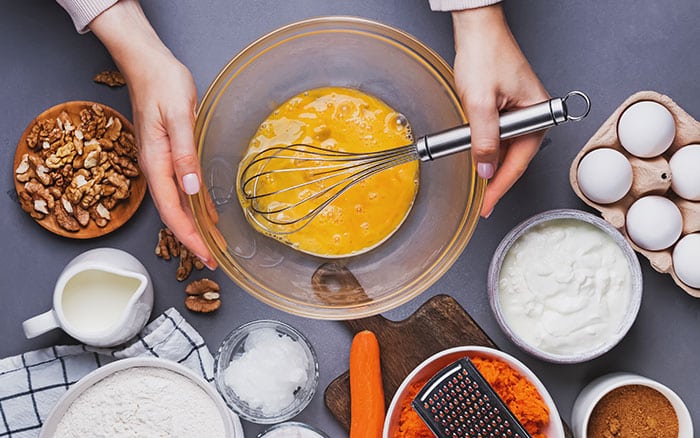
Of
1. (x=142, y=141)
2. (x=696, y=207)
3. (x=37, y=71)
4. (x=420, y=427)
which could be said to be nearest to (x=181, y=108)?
(x=142, y=141)

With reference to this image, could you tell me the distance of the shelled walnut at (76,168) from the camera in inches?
49.8

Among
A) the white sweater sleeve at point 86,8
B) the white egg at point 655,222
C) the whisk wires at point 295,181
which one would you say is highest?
the white sweater sleeve at point 86,8

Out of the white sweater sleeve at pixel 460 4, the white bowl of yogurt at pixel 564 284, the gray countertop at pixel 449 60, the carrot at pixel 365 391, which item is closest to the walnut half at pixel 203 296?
the gray countertop at pixel 449 60

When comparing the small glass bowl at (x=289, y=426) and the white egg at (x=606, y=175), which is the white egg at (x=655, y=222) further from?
the small glass bowl at (x=289, y=426)

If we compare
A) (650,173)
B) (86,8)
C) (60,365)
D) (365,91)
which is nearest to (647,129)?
(650,173)

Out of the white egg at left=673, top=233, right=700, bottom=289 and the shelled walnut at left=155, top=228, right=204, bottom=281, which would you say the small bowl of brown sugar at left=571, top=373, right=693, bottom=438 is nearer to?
the white egg at left=673, top=233, right=700, bottom=289

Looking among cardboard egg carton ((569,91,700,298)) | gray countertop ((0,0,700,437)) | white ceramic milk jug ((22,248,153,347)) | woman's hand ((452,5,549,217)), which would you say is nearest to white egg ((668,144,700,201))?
cardboard egg carton ((569,91,700,298))

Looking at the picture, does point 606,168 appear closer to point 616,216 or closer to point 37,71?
point 616,216

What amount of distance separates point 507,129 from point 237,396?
65cm

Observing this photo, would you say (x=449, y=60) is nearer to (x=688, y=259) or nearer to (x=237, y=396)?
(x=688, y=259)

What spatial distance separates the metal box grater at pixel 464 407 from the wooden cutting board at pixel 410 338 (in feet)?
0.38

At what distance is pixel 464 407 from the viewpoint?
1178 millimetres

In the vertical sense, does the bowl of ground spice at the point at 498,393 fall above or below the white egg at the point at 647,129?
below

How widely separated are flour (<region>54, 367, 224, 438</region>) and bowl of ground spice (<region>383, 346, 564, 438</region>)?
30cm
